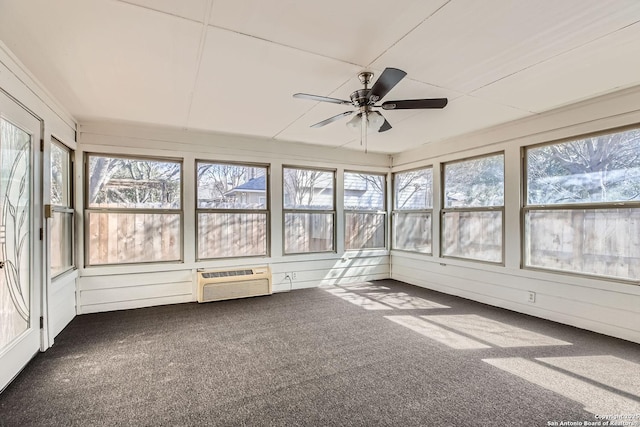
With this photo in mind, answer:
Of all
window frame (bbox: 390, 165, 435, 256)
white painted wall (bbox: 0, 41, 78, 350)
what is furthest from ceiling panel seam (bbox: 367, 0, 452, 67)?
window frame (bbox: 390, 165, 435, 256)

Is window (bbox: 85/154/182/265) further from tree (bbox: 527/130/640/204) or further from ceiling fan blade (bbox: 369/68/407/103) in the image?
tree (bbox: 527/130/640/204)

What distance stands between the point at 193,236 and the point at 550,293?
189 inches

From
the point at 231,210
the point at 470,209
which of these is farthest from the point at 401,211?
the point at 231,210

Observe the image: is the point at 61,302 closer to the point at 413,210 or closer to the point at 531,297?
the point at 413,210

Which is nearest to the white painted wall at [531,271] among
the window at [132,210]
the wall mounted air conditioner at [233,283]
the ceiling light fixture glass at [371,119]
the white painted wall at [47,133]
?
the ceiling light fixture glass at [371,119]

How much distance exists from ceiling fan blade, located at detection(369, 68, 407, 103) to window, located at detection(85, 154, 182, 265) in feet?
10.7

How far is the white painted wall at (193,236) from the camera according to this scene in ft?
13.3

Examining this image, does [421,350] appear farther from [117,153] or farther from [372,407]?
[117,153]

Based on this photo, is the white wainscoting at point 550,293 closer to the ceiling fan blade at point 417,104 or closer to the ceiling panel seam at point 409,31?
the ceiling fan blade at point 417,104

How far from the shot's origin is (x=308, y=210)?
5492mm

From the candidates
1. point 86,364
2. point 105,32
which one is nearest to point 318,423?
point 86,364

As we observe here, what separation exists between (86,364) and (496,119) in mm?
5107

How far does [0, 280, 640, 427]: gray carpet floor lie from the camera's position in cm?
197

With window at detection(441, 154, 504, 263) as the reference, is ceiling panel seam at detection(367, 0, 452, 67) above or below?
above
